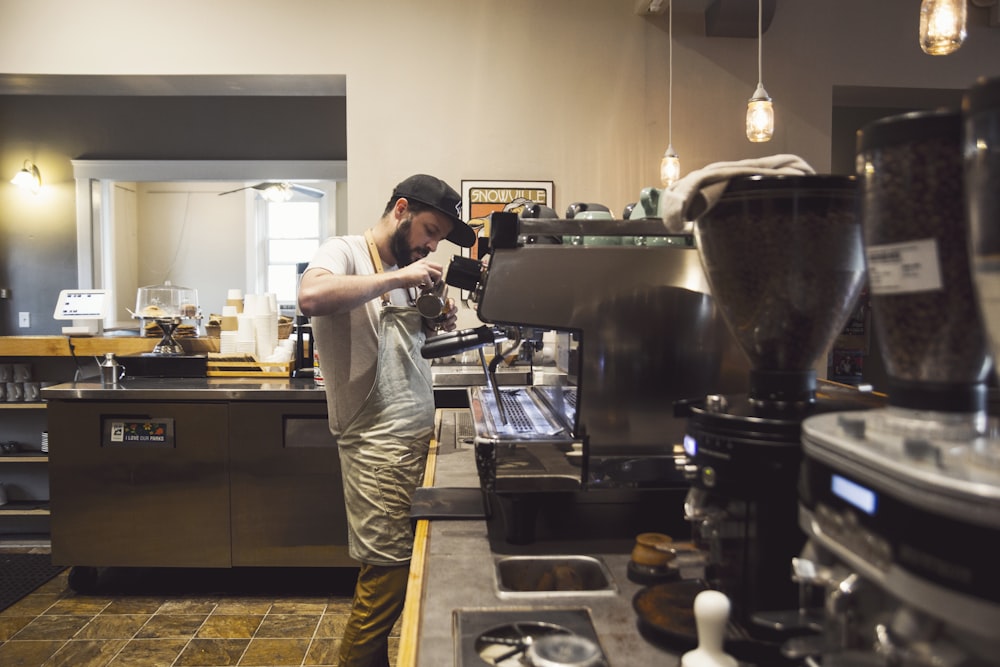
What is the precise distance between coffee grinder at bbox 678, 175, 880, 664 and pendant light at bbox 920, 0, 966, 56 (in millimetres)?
1661

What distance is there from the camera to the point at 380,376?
6.42 ft

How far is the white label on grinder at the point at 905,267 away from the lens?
58 centimetres

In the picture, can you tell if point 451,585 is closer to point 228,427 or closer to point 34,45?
point 228,427

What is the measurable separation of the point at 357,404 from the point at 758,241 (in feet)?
4.50

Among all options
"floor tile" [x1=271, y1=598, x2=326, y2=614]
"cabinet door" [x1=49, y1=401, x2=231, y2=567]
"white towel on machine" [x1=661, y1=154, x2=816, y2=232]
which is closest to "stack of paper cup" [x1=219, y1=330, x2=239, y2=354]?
"cabinet door" [x1=49, y1=401, x2=231, y2=567]

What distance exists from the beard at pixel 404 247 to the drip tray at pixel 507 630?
133cm

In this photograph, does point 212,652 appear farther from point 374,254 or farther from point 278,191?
point 278,191

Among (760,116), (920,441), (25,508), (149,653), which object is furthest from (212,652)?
(760,116)

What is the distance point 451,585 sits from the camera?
1.00 meters

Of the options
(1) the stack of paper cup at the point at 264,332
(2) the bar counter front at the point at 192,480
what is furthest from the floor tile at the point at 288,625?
(1) the stack of paper cup at the point at 264,332

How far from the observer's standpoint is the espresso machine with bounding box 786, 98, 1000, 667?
44cm

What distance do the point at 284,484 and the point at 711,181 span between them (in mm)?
2669

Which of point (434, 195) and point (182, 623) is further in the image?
point (182, 623)

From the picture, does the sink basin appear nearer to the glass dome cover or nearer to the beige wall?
the beige wall
